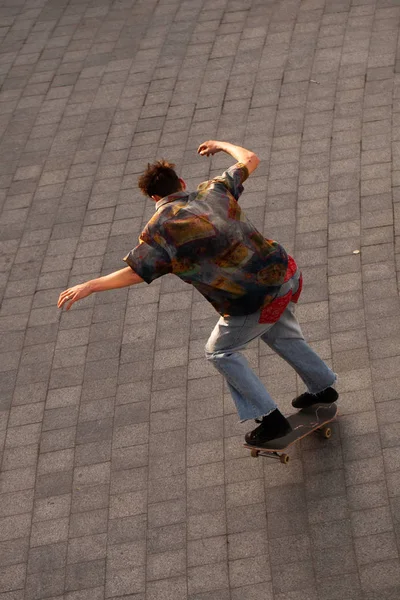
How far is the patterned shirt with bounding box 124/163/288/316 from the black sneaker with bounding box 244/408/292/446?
797mm

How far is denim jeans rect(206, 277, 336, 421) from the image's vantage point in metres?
7.01

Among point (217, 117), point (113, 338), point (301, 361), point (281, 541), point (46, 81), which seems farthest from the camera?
point (46, 81)

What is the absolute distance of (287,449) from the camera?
7.55 metres

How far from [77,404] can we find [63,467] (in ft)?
2.18

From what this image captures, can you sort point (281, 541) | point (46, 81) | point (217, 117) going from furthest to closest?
1. point (46, 81)
2. point (217, 117)
3. point (281, 541)

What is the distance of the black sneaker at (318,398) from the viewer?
7.50m

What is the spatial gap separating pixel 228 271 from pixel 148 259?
1.59 feet

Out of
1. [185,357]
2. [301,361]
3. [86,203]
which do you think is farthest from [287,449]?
[86,203]

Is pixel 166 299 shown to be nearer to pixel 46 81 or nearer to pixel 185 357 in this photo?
pixel 185 357

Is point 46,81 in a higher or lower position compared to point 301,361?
lower

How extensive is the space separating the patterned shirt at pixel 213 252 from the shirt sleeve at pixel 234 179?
0.02 m

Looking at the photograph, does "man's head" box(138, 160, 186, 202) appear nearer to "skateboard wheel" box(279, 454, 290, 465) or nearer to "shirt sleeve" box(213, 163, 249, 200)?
"shirt sleeve" box(213, 163, 249, 200)

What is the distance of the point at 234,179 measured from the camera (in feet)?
22.8

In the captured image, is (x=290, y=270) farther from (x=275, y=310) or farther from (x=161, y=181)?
(x=161, y=181)
